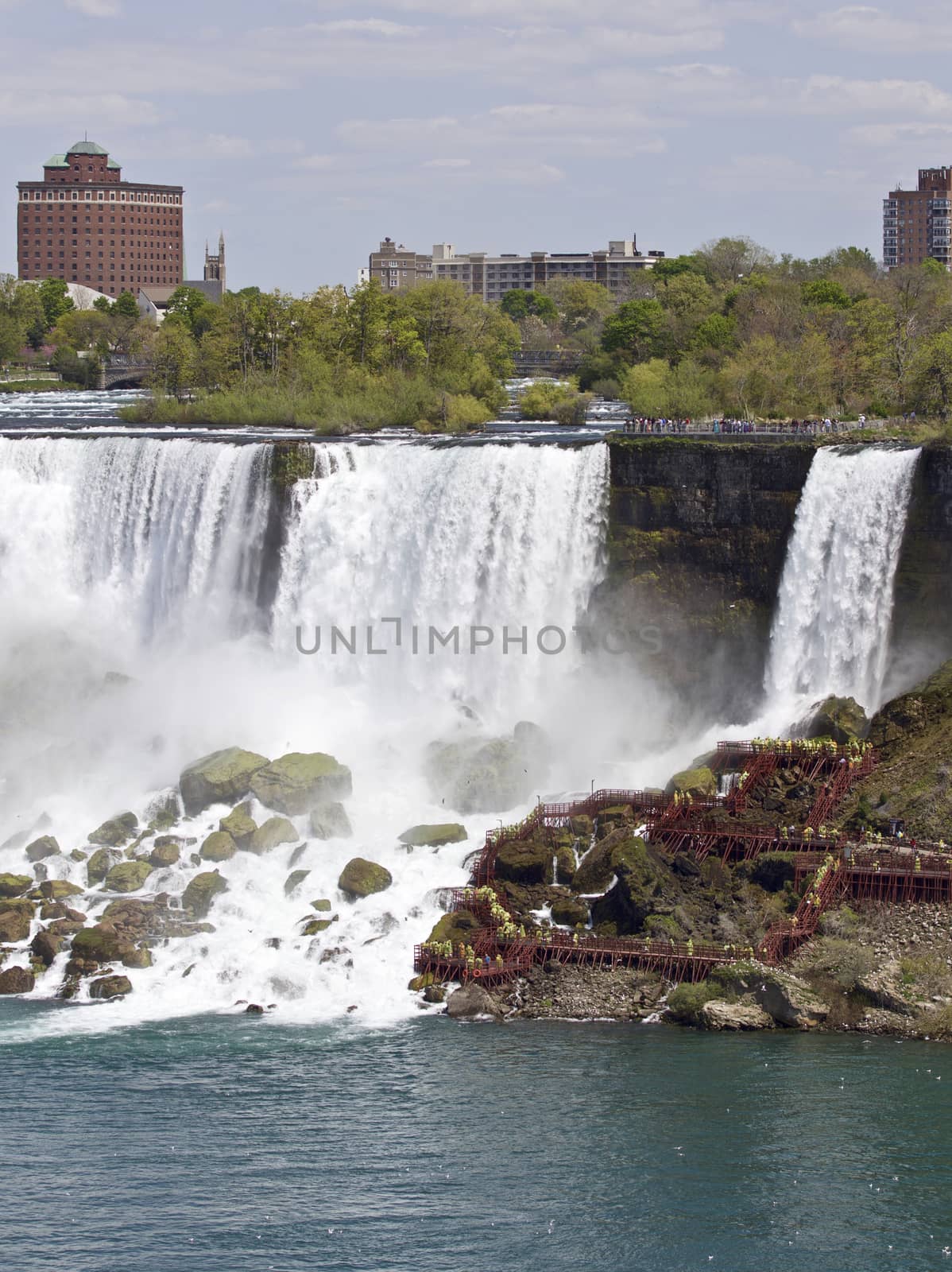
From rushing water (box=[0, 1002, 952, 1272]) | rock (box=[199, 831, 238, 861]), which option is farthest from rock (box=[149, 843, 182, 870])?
rushing water (box=[0, 1002, 952, 1272])

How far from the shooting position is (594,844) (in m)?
47.1

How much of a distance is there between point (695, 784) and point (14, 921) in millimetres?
17656

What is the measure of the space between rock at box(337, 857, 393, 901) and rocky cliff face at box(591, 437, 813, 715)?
45.0 ft

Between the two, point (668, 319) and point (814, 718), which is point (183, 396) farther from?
point (814, 718)

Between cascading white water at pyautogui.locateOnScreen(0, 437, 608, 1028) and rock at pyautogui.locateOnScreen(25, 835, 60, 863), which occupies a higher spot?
cascading white water at pyautogui.locateOnScreen(0, 437, 608, 1028)

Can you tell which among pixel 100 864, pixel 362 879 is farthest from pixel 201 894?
pixel 362 879

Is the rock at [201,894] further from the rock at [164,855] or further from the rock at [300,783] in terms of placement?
the rock at [300,783]

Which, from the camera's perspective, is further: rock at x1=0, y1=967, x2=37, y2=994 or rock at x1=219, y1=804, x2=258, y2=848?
rock at x1=219, y1=804, x2=258, y2=848

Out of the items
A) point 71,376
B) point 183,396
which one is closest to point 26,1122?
point 183,396

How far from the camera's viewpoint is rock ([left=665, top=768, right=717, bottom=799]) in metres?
48.6

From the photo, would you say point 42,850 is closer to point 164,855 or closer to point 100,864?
point 100,864

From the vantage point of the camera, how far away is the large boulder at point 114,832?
49.9 m

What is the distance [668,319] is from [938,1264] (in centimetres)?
7337

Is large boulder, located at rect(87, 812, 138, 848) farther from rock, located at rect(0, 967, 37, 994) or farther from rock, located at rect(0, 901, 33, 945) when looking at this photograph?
rock, located at rect(0, 967, 37, 994)
